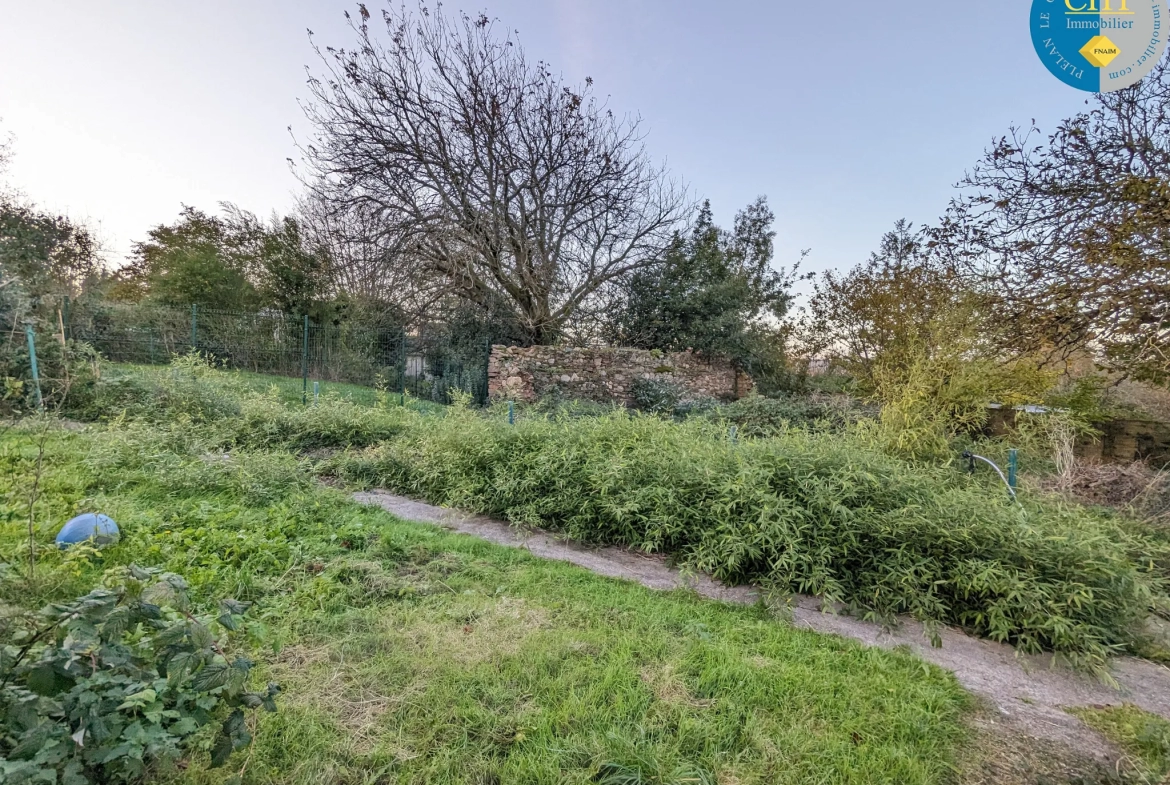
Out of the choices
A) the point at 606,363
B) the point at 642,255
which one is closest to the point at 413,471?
the point at 606,363

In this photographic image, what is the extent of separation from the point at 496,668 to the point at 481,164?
999 cm

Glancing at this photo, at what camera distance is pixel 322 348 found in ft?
31.2

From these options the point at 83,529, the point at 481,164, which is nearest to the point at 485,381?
the point at 481,164

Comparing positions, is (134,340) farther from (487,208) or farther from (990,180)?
(990,180)

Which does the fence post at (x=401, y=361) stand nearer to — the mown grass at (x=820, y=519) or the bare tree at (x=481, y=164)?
the bare tree at (x=481, y=164)

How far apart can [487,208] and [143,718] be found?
9978 millimetres

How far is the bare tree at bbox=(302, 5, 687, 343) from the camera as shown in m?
8.97

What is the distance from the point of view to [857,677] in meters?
1.89

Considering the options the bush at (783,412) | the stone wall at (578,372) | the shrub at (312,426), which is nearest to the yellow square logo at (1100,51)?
the bush at (783,412)

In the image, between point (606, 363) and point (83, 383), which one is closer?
point (83, 383)

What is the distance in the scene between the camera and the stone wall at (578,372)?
31.5 feet

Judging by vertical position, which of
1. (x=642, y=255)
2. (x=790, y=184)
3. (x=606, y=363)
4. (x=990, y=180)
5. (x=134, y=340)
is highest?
(x=790, y=184)

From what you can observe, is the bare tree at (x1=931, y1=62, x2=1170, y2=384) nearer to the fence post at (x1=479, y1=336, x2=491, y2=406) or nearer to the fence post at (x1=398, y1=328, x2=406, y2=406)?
the fence post at (x1=479, y1=336, x2=491, y2=406)

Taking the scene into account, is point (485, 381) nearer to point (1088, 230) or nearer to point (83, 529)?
point (83, 529)
